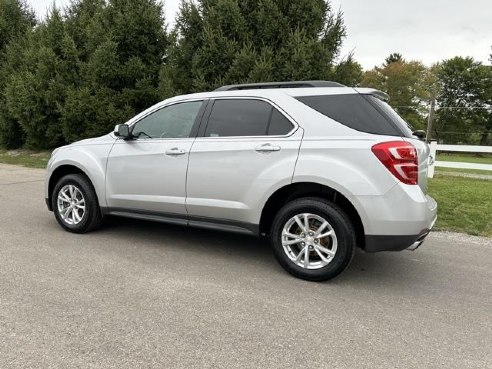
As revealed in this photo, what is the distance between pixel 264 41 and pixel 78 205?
7.53 metres

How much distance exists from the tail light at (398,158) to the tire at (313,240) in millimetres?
600

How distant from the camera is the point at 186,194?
4520 mm

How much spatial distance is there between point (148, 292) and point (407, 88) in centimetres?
6527

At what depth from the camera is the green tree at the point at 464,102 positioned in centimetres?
5975

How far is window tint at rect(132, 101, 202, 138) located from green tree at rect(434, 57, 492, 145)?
64126 mm

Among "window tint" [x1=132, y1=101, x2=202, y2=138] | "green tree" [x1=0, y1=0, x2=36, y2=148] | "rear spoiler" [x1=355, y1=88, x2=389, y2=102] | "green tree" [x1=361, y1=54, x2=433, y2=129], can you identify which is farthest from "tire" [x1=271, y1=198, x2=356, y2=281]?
"green tree" [x1=361, y1=54, x2=433, y2=129]

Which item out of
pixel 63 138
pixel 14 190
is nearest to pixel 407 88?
pixel 63 138

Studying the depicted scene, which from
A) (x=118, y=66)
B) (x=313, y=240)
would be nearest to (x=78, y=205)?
(x=313, y=240)

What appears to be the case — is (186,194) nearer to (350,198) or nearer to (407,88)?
(350,198)

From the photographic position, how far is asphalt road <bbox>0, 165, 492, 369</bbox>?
2.70 meters

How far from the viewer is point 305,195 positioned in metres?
4.13

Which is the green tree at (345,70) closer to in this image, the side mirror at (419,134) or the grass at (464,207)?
the grass at (464,207)

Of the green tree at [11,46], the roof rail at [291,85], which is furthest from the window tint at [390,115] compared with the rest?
the green tree at [11,46]

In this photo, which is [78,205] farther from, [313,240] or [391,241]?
[391,241]
